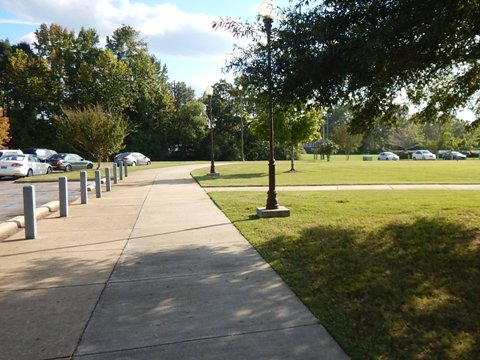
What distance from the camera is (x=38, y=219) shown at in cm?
988

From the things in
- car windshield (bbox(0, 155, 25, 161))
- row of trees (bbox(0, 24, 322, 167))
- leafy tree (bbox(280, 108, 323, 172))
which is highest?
row of trees (bbox(0, 24, 322, 167))

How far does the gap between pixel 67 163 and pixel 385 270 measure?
109ft

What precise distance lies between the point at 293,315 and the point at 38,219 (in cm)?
773

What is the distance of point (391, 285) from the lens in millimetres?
4793

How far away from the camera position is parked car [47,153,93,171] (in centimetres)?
3391

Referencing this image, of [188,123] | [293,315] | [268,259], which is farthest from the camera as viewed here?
[188,123]

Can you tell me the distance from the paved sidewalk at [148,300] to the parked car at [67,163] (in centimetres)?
2746

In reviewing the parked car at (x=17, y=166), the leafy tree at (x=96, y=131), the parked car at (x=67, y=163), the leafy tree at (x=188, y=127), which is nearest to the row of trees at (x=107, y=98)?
the leafy tree at (x=188, y=127)

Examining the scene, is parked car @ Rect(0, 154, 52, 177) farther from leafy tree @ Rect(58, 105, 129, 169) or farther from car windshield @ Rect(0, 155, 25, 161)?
leafy tree @ Rect(58, 105, 129, 169)

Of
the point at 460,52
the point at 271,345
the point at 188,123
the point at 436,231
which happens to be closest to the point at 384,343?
the point at 271,345

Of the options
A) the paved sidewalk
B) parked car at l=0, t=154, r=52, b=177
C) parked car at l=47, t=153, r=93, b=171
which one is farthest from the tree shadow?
parked car at l=47, t=153, r=93, b=171

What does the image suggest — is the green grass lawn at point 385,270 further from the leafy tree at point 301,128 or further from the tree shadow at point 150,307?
the leafy tree at point 301,128

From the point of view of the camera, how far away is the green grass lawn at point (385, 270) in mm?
3523

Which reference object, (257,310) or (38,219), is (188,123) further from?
(257,310)
